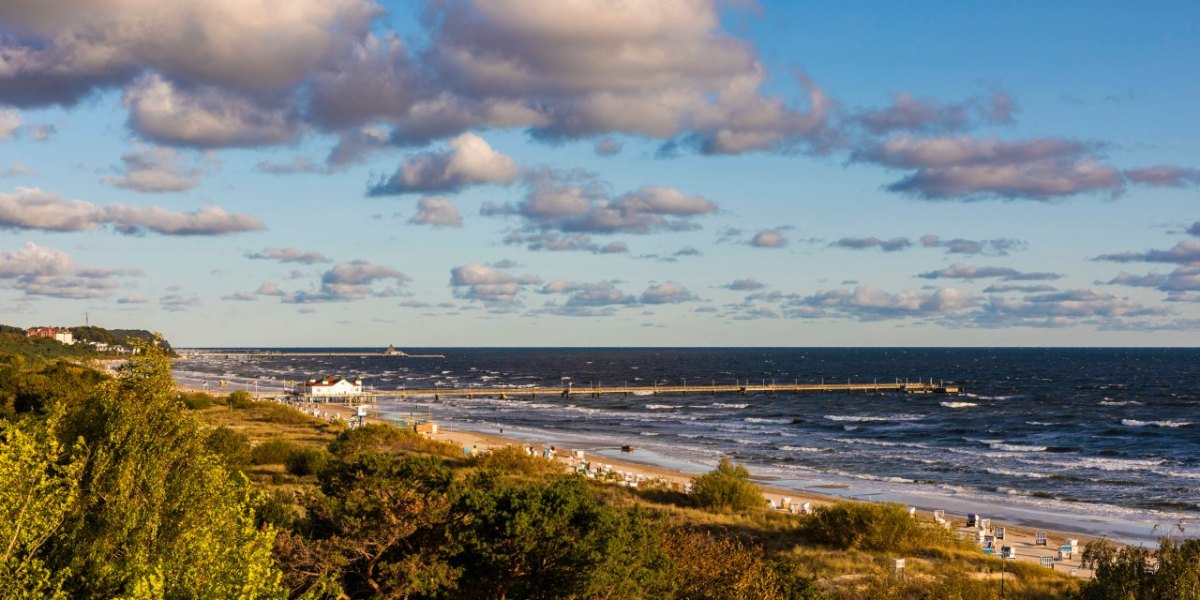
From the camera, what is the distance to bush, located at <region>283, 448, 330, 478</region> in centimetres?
3575

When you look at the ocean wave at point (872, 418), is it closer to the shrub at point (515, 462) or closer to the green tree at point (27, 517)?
the shrub at point (515, 462)

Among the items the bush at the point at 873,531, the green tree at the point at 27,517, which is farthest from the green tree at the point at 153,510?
→ the bush at the point at 873,531

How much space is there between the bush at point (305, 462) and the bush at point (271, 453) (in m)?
0.92

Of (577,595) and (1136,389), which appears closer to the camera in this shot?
(577,595)

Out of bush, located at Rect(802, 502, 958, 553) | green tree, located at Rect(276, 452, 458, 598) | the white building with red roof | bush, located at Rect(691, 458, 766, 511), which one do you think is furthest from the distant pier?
green tree, located at Rect(276, 452, 458, 598)

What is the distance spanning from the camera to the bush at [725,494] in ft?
108

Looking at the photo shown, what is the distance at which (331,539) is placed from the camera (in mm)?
15641

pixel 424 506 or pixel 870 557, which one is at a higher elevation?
pixel 424 506

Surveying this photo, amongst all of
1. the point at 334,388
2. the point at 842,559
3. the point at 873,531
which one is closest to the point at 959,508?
the point at 873,531

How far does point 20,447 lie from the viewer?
11.5m

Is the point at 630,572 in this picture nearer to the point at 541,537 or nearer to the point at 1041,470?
the point at 541,537

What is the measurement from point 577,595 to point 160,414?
6.81 meters

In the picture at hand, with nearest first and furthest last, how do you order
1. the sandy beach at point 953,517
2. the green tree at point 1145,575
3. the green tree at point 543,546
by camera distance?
the green tree at point 543,546 → the green tree at point 1145,575 → the sandy beach at point 953,517

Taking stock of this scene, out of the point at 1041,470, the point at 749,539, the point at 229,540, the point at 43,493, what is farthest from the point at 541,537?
the point at 1041,470
